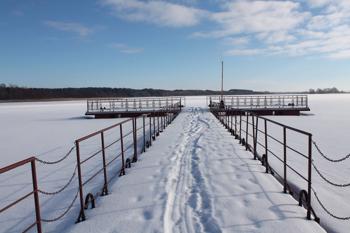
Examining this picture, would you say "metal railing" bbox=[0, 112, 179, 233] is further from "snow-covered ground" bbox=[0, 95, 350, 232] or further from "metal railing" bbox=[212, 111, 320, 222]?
"metal railing" bbox=[212, 111, 320, 222]

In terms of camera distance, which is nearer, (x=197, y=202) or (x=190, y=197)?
(x=197, y=202)

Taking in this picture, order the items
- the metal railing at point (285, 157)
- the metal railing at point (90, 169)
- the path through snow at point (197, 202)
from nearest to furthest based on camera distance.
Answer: the metal railing at point (90, 169), the path through snow at point (197, 202), the metal railing at point (285, 157)

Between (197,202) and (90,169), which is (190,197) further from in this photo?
(90,169)

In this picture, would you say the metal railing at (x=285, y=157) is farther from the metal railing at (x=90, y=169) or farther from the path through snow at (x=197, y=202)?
the metal railing at (x=90, y=169)

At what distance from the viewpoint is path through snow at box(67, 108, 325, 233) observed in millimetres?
3732

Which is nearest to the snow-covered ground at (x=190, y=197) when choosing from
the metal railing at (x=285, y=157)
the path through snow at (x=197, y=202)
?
the path through snow at (x=197, y=202)

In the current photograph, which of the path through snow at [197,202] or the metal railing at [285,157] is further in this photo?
the metal railing at [285,157]

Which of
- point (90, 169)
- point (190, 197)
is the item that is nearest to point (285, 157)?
point (190, 197)

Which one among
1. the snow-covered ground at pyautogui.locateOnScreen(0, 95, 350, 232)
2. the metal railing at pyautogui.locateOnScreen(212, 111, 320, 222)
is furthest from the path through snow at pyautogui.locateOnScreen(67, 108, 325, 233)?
the metal railing at pyautogui.locateOnScreen(212, 111, 320, 222)

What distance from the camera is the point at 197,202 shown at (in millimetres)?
4469

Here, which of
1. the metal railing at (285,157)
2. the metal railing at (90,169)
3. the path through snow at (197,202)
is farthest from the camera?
the metal railing at (285,157)

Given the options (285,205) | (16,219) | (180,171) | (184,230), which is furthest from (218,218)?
(16,219)

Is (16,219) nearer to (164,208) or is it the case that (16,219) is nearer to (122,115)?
(164,208)

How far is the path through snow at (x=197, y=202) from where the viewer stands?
12.2ft
